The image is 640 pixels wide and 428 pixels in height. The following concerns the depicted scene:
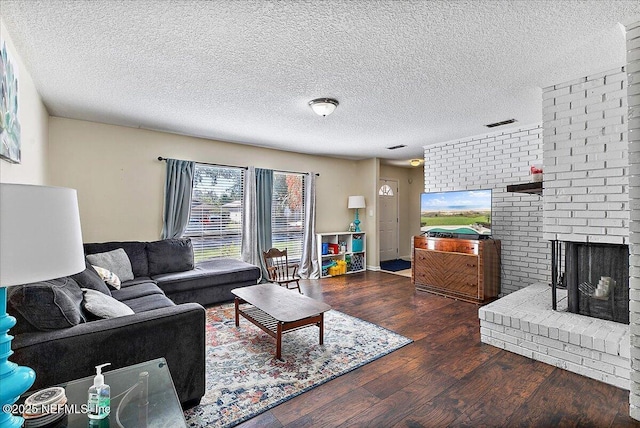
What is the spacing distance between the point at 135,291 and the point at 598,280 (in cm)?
437

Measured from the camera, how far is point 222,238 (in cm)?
516

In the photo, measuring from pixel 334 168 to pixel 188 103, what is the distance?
3.74 meters

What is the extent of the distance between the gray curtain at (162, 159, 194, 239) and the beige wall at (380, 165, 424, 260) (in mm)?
5358

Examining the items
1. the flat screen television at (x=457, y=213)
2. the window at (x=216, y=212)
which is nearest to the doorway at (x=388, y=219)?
the flat screen television at (x=457, y=213)

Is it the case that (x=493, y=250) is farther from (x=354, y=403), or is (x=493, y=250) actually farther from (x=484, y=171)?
(x=354, y=403)

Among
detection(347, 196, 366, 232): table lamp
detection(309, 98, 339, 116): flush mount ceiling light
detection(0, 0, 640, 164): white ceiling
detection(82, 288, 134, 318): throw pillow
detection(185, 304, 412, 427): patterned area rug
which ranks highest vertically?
detection(0, 0, 640, 164): white ceiling

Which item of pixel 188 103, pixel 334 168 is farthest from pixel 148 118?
pixel 334 168

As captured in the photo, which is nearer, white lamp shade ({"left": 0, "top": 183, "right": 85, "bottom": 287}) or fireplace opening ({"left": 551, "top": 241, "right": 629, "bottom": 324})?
white lamp shade ({"left": 0, "top": 183, "right": 85, "bottom": 287})

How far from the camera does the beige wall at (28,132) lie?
2.12 metres

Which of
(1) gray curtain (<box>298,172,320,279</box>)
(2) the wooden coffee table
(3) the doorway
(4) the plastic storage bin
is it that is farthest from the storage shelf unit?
(2) the wooden coffee table

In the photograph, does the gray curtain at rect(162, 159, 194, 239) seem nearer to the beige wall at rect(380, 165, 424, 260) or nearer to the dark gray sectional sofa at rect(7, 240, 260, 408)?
the dark gray sectional sofa at rect(7, 240, 260, 408)

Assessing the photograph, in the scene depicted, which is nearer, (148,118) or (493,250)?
(148,118)

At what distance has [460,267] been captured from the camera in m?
4.36

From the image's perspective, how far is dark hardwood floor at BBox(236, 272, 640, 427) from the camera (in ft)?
6.32
